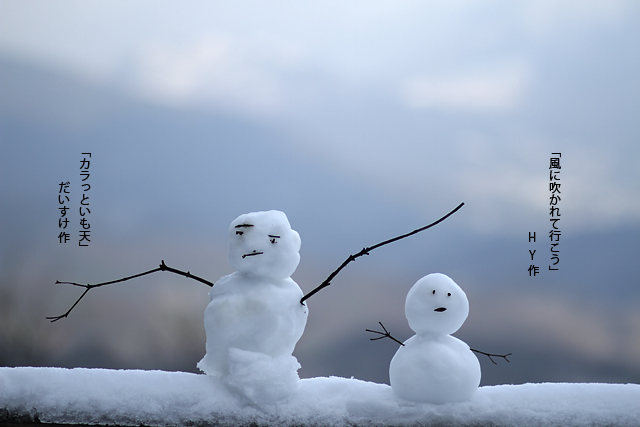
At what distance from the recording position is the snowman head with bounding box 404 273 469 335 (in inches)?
40.1

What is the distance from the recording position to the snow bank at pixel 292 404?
94 cm

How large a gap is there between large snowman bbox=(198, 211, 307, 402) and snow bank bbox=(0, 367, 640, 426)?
0.04m

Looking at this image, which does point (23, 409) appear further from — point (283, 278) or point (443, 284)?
point (443, 284)

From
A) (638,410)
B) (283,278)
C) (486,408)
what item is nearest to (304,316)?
(283,278)

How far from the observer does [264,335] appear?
1011mm

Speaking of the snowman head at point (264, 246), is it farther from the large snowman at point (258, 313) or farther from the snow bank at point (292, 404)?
the snow bank at point (292, 404)

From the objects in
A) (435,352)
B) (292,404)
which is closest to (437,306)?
(435,352)

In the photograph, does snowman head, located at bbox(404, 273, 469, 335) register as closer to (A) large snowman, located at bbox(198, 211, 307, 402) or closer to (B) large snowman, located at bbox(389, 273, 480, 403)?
(B) large snowman, located at bbox(389, 273, 480, 403)

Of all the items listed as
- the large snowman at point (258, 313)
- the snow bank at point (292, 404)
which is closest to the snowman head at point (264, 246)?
the large snowman at point (258, 313)

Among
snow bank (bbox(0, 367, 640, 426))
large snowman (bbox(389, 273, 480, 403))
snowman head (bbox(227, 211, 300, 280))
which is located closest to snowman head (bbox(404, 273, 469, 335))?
large snowman (bbox(389, 273, 480, 403))

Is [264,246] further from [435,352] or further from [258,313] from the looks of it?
[435,352]

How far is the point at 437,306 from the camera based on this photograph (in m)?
1.02

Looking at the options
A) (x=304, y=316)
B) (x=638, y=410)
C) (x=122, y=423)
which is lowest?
(x=122, y=423)

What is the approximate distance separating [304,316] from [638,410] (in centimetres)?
65
